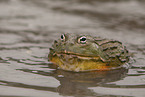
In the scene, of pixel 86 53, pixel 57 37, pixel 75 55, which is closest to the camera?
pixel 75 55

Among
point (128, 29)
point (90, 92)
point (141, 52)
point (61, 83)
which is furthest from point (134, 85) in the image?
point (128, 29)

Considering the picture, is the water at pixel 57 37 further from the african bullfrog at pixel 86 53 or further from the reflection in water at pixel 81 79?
the african bullfrog at pixel 86 53

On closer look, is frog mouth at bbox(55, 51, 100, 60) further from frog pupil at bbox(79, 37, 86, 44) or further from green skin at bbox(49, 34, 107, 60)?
frog pupil at bbox(79, 37, 86, 44)

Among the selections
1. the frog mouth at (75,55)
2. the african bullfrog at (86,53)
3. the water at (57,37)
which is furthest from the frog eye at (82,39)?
the water at (57,37)

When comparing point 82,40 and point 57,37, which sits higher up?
point 57,37

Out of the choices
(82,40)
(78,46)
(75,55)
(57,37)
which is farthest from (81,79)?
(57,37)

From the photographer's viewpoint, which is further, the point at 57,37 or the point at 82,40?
the point at 57,37

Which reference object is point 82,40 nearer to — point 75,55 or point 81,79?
point 75,55

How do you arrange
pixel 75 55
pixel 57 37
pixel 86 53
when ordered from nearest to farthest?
pixel 75 55 → pixel 86 53 → pixel 57 37
